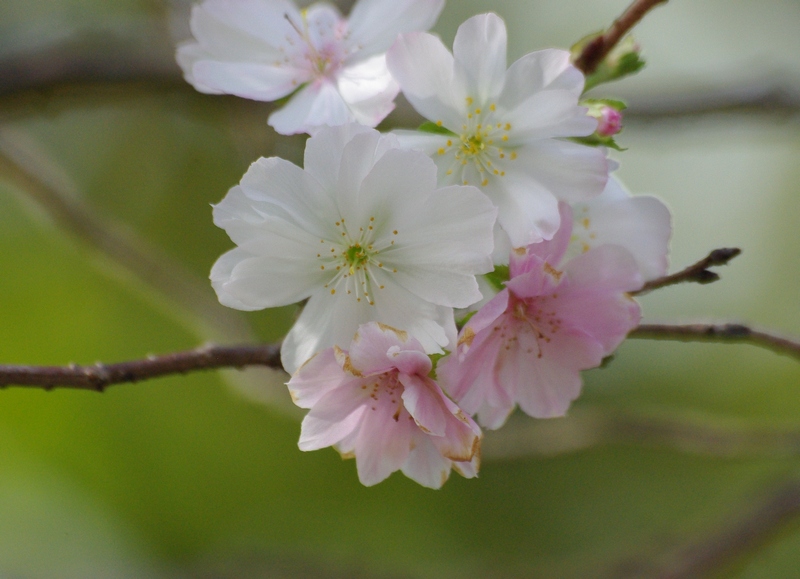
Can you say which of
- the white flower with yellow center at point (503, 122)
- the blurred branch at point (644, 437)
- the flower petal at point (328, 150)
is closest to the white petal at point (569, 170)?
the white flower with yellow center at point (503, 122)

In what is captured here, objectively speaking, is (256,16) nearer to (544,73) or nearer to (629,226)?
(544,73)

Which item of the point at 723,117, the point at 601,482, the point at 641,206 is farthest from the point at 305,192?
the point at 601,482

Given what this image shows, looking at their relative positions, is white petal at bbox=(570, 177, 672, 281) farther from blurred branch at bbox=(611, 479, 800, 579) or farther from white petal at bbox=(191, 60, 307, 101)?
blurred branch at bbox=(611, 479, 800, 579)

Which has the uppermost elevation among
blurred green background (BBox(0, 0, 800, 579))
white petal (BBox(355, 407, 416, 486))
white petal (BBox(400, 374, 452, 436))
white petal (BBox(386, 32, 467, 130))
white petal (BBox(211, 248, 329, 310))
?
white petal (BBox(386, 32, 467, 130))

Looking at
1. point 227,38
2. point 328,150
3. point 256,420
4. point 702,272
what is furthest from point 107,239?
point 256,420

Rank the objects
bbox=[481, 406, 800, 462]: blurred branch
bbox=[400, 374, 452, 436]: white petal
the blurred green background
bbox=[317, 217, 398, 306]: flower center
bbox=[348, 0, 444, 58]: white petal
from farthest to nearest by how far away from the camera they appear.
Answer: the blurred green background < bbox=[481, 406, 800, 462]: blurred branch < bbox=[348, 0, 444, 58]: white petal < bbox=[317, 217, 398, 306]: flower center < bbox=[400, 374, 452, 436]: white petal

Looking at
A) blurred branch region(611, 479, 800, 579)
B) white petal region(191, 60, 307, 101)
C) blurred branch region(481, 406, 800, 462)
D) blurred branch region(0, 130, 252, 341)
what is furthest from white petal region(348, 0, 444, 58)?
blurred branch region(611, 479, 800, 579)
